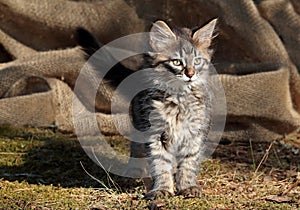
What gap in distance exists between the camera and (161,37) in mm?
3674

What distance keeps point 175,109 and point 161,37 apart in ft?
1.43

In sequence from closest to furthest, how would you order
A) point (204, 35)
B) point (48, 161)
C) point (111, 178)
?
point (204, 35) → point (111, 178) → point (48, 161)

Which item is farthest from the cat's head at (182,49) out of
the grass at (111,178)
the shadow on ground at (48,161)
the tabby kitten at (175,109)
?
the shadow on ground at (48,161)

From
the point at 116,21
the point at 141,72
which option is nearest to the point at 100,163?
the point at 141,72

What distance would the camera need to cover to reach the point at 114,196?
11.7 ft

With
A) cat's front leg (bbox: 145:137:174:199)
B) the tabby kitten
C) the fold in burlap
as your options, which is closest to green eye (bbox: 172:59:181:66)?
the tabby kitten

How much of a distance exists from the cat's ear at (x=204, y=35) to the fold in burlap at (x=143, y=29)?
1589 millimetres

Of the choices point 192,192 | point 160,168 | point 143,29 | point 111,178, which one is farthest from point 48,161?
point 143,29

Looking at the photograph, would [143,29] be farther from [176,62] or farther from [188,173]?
[188,173]

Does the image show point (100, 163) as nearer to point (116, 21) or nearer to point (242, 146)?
point (242, 146)

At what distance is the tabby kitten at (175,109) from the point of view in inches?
140

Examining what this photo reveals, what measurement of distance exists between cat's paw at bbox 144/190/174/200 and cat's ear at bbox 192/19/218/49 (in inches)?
35.6

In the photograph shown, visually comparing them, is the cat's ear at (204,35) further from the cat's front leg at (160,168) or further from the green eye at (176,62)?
the cat's front leg at (160,168)

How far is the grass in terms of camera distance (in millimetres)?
3438
